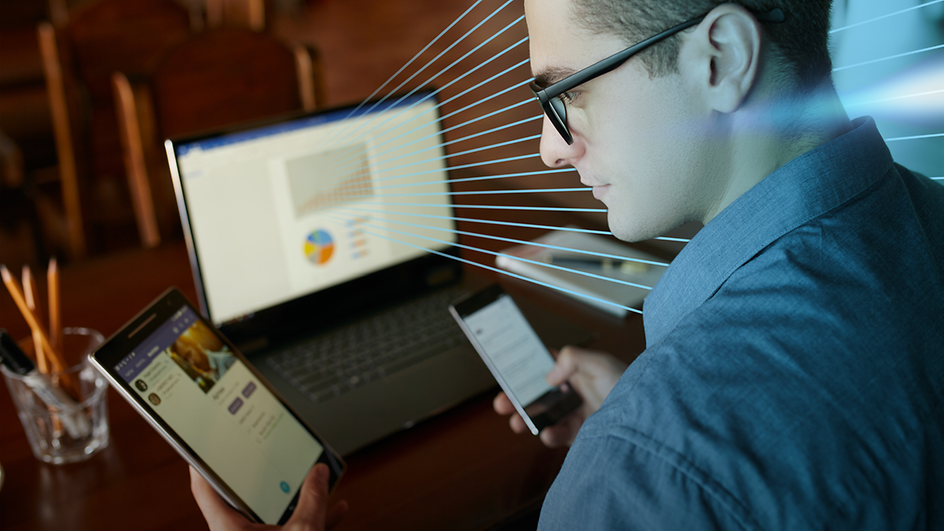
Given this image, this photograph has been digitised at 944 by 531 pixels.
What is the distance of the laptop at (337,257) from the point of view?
1.00 m

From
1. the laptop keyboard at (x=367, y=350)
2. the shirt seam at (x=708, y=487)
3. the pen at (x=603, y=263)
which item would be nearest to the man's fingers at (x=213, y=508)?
the laptop keyboard at (x=367, y=350)

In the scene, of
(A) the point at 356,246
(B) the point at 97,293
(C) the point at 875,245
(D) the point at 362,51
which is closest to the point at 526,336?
(A) the point at 356,246

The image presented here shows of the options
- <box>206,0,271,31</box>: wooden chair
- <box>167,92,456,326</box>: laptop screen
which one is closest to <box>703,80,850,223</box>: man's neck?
<box>167,92,456,326</box>: laptop screen

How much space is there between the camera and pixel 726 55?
0.56 metres

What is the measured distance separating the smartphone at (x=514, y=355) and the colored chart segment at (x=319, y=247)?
0.33 metres

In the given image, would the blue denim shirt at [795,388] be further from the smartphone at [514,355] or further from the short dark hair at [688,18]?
the smartphone at [514,355]

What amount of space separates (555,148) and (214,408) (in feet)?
1.59

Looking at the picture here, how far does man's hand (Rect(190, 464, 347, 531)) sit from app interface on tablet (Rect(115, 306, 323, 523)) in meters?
0.02

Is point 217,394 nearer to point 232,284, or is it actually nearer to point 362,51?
point 232,284

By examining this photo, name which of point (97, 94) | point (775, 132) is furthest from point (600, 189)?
point (97, 94)

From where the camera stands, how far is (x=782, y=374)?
1.59 feet

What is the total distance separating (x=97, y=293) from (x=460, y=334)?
72cm

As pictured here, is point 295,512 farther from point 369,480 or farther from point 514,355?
point 514,355

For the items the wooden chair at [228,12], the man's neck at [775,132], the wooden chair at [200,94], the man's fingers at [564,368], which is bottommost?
the man's fingers at [564,368]
